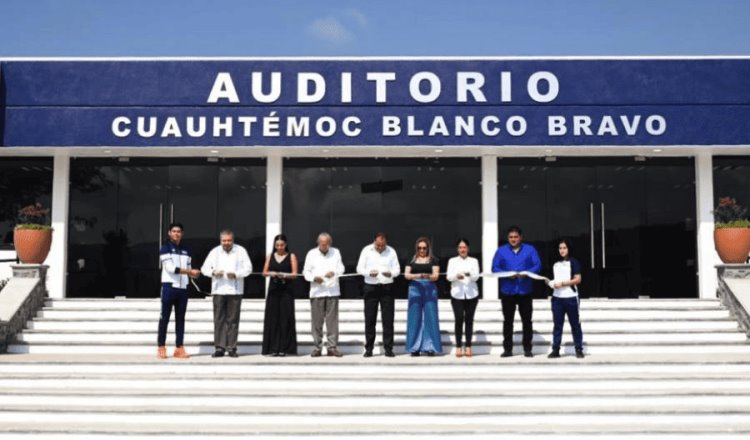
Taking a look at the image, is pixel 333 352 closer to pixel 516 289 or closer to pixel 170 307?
pixel 170 307

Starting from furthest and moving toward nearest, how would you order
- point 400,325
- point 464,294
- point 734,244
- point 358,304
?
point 358,304 → point 734,244 → point 400,325 → point 464,294

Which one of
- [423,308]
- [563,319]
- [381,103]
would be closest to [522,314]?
[563,319]

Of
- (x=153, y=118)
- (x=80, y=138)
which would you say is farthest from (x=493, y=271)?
(x=80, y=138)

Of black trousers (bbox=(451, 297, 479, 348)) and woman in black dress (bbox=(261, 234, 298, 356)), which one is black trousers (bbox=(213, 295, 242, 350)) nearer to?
woman in black dress (bbox=(261, 234, 298, 356))

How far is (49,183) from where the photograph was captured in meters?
14.3

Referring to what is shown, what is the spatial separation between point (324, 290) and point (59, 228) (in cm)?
609

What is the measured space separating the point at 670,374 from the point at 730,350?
2008mm

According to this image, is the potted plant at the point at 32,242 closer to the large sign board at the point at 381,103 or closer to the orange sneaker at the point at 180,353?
the large sign board at the point at 381,103

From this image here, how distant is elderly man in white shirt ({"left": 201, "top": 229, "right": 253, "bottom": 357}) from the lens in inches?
391

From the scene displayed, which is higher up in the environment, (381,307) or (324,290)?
(324,290)

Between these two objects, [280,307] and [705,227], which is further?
[705,227]

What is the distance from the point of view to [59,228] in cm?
1383

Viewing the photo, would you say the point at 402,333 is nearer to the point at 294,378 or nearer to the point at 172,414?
the point at 294,378

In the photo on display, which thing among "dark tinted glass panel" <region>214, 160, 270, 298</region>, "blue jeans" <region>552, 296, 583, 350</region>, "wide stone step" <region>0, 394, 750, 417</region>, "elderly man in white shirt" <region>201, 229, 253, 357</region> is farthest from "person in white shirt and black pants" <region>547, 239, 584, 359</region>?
"dark tinted glass panel" <region>214, 160, 270, 298</region>
